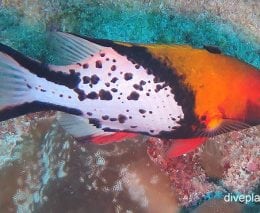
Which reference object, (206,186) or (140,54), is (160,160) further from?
(140,54)

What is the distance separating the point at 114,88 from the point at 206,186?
1.48 meters

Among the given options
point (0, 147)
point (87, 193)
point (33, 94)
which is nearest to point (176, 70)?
point (33, 94)

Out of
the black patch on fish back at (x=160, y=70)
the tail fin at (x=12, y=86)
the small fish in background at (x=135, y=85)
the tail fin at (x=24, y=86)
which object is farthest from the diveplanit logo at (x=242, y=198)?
the tail fin at (x=12, y=86)

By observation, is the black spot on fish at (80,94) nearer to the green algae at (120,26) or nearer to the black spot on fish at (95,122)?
the black spot on fish at (95,122)

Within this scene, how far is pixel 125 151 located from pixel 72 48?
1182 mm

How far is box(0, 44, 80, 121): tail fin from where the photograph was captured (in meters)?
2.03

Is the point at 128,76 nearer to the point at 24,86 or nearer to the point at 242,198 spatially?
the point at 24,86

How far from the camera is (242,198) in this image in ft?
9.76

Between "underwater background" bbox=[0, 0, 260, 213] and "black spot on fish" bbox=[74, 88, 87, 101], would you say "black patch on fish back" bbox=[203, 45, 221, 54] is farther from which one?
"underwater background" bbox=[0, 0, 260, 213]

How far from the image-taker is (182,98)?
2.07 meters

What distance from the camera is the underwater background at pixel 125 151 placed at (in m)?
2.97

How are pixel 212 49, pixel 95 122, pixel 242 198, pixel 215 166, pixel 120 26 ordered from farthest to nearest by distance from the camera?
pixel 120 26 < pixel 215 166 < pixel 242 198 < pixel 95 122 < pixel 212 49

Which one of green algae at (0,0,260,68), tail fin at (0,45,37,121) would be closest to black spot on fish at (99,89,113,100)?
tail fin at (0,45,37,121)

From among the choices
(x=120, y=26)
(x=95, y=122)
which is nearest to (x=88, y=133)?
(x=95, y=122)
